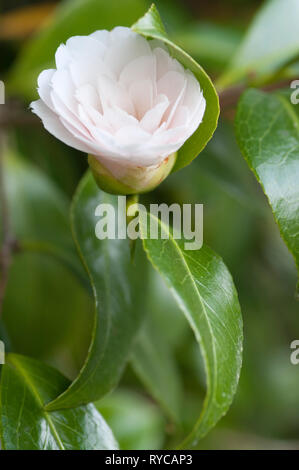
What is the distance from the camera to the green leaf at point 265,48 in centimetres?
67

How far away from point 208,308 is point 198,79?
127mm

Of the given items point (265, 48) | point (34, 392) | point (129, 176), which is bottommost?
point (34, 392)

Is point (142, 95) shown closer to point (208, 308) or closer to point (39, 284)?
point (208, 308)

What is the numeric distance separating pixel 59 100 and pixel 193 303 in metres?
0.13

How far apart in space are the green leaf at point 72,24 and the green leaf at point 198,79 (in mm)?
455

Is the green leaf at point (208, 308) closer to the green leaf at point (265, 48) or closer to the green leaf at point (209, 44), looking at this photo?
the green leaf at point (265, 48)

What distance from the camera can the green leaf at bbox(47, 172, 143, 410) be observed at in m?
0.42

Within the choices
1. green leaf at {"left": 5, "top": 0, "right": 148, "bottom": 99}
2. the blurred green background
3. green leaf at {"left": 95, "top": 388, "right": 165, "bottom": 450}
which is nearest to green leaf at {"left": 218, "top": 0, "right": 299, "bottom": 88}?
the blurred green background

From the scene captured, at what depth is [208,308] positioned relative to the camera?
1.11 ft

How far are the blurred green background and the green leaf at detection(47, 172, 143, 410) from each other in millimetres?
78

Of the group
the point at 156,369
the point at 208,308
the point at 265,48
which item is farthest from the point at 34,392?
the point at 265,48

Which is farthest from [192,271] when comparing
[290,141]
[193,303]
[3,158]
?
[3,158]

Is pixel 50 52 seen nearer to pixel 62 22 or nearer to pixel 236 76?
pixel 62 22

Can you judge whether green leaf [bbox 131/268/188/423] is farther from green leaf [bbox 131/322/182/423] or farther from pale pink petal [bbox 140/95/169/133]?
pale pink petal [bbox 140/95/169/133]
